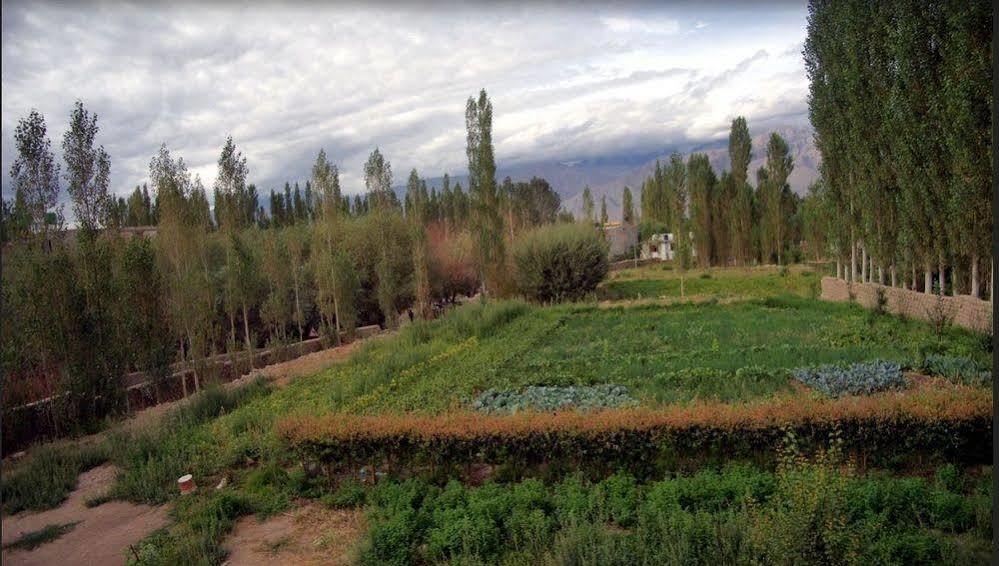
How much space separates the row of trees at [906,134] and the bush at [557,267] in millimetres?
7722

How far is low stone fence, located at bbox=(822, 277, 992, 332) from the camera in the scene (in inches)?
463

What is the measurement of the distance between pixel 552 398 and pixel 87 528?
5.22 metres

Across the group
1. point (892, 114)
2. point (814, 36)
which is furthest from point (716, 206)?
point (892, 114)

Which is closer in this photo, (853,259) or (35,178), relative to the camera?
(35,178)

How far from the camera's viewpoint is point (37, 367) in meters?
10.6

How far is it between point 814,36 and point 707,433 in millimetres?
17061

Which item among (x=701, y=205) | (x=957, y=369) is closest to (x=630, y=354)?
(x=957, y=369)

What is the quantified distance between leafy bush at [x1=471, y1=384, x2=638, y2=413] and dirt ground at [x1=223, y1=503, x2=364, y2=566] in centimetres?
261

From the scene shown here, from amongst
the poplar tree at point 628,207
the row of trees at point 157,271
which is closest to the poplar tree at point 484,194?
the row of trees at point 157,271

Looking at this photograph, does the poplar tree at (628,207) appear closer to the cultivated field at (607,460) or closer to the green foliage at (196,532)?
the cultivated field at (607,460)

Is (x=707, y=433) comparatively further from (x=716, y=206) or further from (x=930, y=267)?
(x=716, y=206)

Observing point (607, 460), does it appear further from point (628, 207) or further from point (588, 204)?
point (628, 207)

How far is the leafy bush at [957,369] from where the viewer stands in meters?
7.80

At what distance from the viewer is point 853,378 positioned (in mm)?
8148
